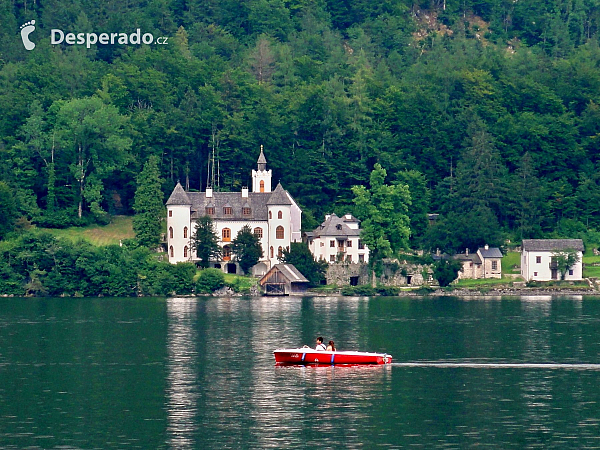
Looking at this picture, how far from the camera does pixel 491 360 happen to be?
68.3 m

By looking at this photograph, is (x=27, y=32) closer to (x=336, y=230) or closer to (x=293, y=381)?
(x=336, y=230)

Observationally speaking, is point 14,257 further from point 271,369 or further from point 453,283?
point 271,369

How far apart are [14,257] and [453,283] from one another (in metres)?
39.2

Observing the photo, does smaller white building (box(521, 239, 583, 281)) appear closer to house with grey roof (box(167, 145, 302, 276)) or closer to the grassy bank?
house with grey roof (box(167, 145, 302, 276))

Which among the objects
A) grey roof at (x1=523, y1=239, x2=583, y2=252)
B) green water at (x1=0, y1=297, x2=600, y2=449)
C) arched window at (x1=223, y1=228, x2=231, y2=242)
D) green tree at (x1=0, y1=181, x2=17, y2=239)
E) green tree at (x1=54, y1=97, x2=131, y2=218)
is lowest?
green water at (x1=0, y1=297, x2=600, y2=449)

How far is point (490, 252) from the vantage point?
126m

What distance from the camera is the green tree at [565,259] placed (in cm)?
12231

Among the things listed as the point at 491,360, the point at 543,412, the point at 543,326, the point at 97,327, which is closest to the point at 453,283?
the point at 543,326

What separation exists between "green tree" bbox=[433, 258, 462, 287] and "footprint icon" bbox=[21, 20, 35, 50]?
7130cm

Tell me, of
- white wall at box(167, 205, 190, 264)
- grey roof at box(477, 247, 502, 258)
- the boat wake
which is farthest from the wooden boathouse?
the boat wake

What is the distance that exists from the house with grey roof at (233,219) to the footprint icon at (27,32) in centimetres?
5051

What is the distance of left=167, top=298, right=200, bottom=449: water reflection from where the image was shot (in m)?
48.4

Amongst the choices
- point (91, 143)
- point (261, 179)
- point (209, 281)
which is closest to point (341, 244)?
point (261, 179)

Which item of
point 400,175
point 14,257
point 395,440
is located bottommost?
point 395,440
